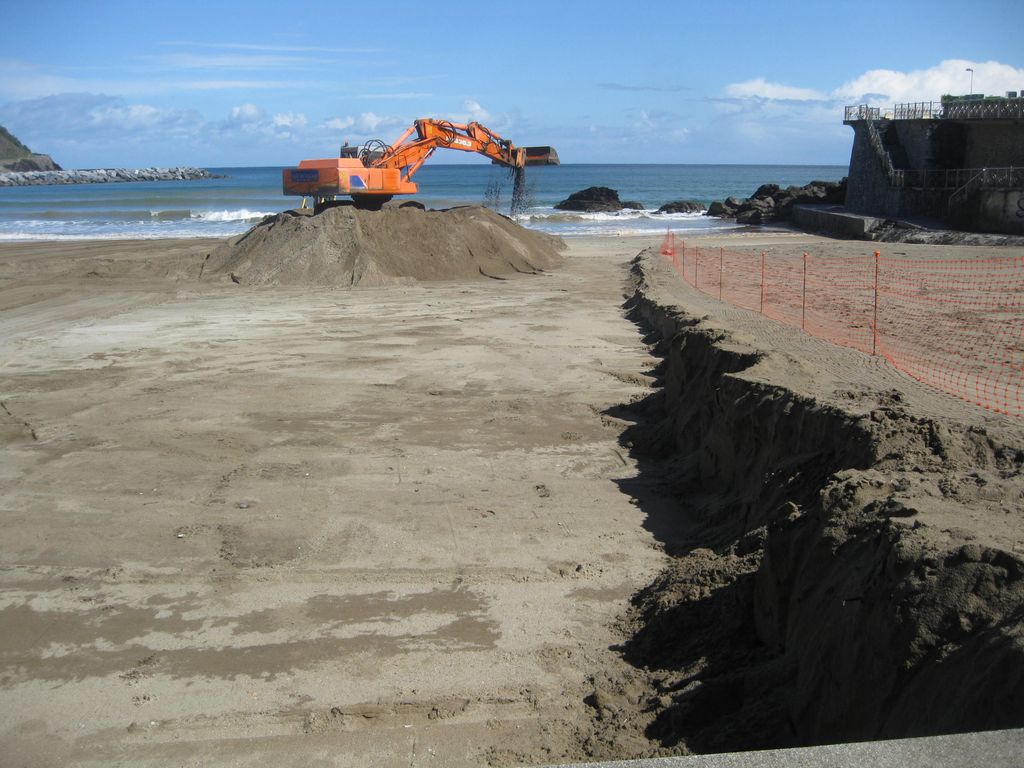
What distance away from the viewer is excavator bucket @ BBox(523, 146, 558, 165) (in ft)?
95.1

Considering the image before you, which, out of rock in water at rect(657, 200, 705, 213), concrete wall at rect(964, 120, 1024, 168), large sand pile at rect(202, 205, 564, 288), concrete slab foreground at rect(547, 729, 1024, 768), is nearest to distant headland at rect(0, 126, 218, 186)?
rock in water at rect(657, 200, 705, 213)

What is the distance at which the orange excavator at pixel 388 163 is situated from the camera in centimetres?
2461

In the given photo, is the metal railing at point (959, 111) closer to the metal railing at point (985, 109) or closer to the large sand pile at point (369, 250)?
the metal railing at point (985, 109)

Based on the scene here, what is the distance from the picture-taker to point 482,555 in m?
6.95

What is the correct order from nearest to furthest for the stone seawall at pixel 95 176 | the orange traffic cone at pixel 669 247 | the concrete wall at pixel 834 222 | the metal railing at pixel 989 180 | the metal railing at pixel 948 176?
the orange traffic cone at pixel 669 247 → the metal railing at pixel 989 180 → the metal railing at pixel 948 176 → the concrete wall at pixel 834 222 → the stone seawall at pixel 95 176

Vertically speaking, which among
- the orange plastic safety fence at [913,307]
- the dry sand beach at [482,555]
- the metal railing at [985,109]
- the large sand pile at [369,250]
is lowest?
the dry sand beach at [482,555]

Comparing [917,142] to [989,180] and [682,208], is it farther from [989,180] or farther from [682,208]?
[682,208]

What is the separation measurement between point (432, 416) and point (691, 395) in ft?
9.63

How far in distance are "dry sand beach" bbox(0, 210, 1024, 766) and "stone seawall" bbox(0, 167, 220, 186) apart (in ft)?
439

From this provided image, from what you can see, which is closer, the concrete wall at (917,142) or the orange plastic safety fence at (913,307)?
the orange plastic safety fence at (913,307)

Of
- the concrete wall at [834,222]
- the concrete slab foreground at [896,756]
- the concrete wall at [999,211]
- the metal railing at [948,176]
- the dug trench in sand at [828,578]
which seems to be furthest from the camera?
the concrete wall at [834,222]

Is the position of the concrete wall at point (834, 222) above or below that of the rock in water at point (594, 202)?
below

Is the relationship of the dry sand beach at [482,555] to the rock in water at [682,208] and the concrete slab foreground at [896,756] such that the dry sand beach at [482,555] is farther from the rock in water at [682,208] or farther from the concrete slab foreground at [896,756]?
the rock in water at [682,208]

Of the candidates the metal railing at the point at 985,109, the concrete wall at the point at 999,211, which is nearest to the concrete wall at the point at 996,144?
the metal railing at the point at 985,109
